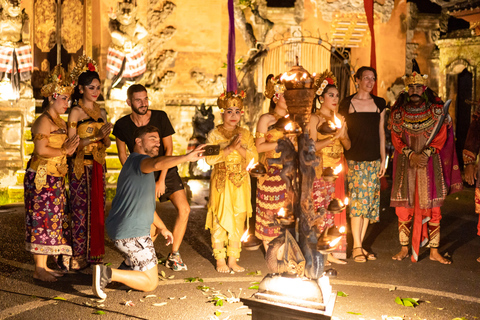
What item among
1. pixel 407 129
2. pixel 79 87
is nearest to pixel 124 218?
pixel 79 87

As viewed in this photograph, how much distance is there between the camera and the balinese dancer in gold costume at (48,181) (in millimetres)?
5742

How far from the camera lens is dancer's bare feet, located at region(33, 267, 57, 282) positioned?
570cm

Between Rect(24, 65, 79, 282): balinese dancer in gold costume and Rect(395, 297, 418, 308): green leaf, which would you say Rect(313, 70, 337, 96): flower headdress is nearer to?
Rect(395, 297, 418, 308): green leaf

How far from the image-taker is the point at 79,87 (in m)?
6.06

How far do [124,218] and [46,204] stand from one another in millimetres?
1338

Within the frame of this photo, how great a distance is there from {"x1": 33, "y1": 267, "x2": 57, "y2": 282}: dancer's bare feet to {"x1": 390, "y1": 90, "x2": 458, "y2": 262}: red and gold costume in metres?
3.73

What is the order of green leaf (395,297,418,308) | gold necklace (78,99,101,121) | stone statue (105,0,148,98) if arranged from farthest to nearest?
1. stone statue (105,0,148,98)
2. gold necklace (78,99,101,121)
3. green leaf (395,297,418,308)

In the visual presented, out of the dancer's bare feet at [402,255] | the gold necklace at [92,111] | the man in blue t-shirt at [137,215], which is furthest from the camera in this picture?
the dancer's bare feet at [402,255]

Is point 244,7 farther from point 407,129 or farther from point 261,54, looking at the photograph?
point 407,129

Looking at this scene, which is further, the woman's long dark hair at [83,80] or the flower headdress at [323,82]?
the flower headdress at [323,82]

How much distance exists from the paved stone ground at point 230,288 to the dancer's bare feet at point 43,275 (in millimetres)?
81

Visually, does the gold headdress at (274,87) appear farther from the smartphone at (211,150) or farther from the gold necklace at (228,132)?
the smartphone at (211,150)

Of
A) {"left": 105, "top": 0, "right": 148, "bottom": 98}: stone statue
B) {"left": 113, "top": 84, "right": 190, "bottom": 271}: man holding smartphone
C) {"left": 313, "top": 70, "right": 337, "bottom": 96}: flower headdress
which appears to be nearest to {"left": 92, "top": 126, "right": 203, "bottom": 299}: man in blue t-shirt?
{"left": 113, "top": 84, "right": 190, "bottom": 271}: man holding smartphone

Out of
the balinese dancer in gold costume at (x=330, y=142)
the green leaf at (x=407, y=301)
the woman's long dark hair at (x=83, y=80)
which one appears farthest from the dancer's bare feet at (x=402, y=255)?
the woman's long dark hair at (x=83, y=80)
